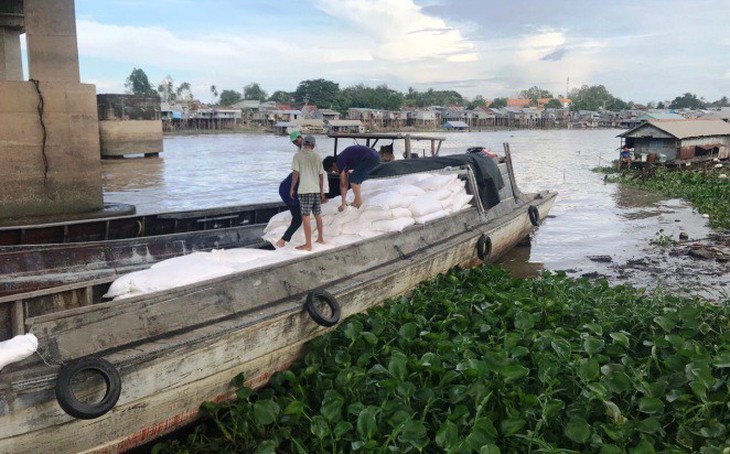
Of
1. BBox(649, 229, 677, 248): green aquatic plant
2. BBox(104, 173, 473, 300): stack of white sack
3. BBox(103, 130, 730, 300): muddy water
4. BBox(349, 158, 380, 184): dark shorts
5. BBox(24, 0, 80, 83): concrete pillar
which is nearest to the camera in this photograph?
BBox(104, 173, 473, 300): stack of white sack

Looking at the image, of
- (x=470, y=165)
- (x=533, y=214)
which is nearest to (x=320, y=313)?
(x=470, y=165)

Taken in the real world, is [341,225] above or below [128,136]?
below

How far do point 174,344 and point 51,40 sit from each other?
1133cm

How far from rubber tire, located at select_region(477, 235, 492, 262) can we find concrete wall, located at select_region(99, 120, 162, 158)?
90.5 ft

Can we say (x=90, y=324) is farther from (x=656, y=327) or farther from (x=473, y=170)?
(x=473, y=170)

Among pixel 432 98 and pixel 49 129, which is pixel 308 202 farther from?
pixel 432 98

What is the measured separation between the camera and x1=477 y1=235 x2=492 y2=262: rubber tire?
7387 millimetres

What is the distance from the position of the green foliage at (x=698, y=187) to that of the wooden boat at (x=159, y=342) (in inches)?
403

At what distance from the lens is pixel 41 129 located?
39.8 feet

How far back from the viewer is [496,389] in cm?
361

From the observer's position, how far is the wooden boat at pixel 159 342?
3111mm

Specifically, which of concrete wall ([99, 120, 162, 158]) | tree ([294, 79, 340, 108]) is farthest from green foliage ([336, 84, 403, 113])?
concrete wall ([99, 120, 162, 158])

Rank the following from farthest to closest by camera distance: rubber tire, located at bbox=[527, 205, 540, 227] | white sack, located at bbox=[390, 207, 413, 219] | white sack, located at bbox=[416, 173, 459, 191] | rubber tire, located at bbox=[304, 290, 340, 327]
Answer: rubber tire, located at bbox=[527, 205, 540, 227]
white sack, located at bbox=[416, 173, 459, 191]
white sack, located at bbox=[390, 207, 413, 219]
rubber tire, located at bbox=[304, 290, 340, 327]

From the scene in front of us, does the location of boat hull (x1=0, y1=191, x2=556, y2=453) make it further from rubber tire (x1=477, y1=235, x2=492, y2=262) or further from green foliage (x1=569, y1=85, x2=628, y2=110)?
green foliage (x1=569, y1=85, x2=628, y2=110)
